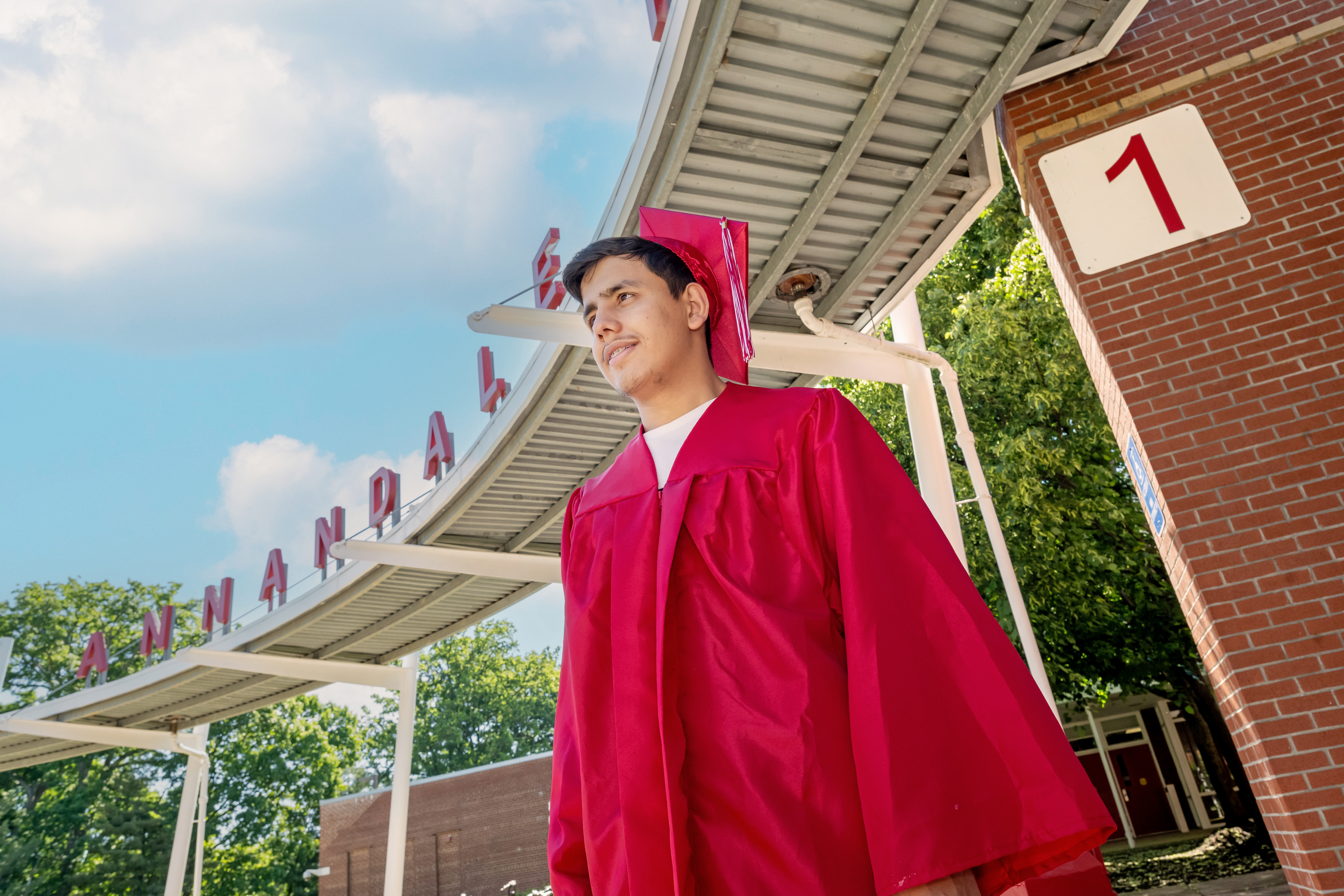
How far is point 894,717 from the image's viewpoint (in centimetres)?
134

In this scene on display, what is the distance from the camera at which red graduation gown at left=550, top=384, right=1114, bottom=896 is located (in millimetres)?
1291

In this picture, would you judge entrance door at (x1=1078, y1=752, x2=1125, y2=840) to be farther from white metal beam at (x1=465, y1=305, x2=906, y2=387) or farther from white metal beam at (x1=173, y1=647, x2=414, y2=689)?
white metal beam at (x1=465, y1=305, x2=906, y2=387)

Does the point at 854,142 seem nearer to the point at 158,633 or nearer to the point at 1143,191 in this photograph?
the point at 1143,191

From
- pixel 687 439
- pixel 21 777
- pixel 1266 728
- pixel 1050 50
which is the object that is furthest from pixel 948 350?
pixel 21 777

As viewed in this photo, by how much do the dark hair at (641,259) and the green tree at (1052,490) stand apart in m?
10.9

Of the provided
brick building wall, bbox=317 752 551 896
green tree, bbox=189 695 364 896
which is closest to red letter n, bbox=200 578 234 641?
brick building wall, bbox=317 752 551 896

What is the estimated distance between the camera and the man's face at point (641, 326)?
1.94 metres

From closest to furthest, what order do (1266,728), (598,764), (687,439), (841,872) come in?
1. (841,872)
2. (598,764)
3. (687,439)
4. (1266,728)

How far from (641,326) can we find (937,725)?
3.40 ft

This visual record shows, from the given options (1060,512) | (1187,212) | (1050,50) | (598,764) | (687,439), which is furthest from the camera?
(1060,512)

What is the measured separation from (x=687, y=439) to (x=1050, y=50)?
552 cm

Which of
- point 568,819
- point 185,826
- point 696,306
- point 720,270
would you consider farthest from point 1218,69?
point 185,826

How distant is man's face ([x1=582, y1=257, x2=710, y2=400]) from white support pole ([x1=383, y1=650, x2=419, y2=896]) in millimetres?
13146

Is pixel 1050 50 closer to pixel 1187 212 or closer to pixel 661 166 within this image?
pixel 1187 212
